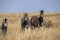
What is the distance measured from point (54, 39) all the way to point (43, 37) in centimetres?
69

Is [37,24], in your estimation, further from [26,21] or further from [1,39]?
[1,39]

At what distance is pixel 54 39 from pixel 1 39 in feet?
8.76

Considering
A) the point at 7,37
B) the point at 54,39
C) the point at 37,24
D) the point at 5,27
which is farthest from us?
the point at 37,24

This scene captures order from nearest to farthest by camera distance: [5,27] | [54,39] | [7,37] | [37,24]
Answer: [54,39] → [7,37] → [5,27] → [37,24]

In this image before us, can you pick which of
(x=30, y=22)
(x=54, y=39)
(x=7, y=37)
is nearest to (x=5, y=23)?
(x=30, y=22)

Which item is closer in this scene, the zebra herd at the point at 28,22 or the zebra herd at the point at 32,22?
the zebra herd at the point at 28,22

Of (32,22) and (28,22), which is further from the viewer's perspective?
(32,22)

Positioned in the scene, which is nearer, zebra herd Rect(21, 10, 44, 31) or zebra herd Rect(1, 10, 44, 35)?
zebra herd Rect(1, 10, 44, 35)

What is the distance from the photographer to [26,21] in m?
20.6

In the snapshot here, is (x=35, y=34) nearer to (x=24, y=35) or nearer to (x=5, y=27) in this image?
(x=24, y=35)

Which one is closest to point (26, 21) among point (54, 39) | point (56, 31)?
point (56, 31)

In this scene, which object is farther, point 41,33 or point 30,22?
point 30,22

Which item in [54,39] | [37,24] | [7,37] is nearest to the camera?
[54,39]

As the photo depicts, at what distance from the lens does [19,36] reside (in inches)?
582
